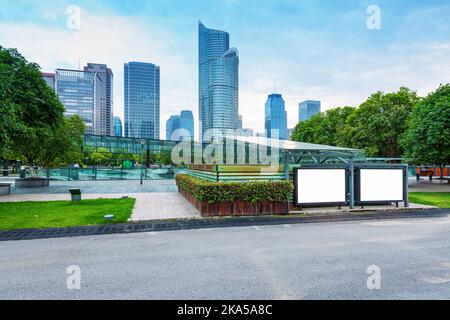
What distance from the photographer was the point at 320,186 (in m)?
11.6

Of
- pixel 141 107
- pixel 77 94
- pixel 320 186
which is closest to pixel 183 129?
pixel 320 186

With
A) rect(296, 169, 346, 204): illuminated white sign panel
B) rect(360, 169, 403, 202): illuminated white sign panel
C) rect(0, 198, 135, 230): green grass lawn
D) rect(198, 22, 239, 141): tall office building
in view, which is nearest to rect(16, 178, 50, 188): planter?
rect(0, 198, 135, 230): green grass lawn

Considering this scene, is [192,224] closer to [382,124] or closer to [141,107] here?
[382,124]

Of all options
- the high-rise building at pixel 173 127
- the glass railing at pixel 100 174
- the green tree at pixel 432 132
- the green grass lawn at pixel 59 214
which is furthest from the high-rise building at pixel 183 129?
the green tree at pixel 432 132

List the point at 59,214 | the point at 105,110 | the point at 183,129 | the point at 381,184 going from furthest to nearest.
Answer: the point at 105,110 → the point at 183,129 → the point at 381,184 → the point at 59,214

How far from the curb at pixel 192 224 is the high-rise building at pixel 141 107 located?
1642 inches

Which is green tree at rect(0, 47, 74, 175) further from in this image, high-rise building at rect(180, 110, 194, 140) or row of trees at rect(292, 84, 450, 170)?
row of trees at rect(292, 84, 450, 170)

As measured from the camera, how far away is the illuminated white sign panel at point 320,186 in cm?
1134

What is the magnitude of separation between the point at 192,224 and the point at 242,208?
2.22m

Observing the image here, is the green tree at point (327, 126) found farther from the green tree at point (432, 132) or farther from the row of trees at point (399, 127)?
the green tree at point (432, 132)

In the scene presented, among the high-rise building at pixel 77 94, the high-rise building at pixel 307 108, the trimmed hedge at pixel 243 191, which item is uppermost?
the high-rise building at pixel 307 108

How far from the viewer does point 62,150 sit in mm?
22078

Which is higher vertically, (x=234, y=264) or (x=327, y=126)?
(x=327, y=126)
